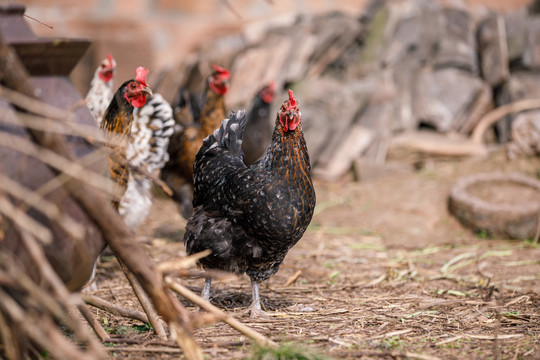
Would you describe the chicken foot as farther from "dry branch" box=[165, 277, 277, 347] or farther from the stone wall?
the stone wall

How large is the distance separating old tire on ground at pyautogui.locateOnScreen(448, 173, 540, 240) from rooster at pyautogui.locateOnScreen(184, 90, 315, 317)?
270 centimetres

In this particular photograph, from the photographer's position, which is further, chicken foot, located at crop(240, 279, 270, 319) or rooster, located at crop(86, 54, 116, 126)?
rooster, located at crop(86, 54, 116, 126)

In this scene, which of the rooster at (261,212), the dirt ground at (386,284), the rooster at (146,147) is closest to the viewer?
the dirt ground at (386,284)

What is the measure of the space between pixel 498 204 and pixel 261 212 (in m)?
3.20

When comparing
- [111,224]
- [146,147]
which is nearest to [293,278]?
[146,147]

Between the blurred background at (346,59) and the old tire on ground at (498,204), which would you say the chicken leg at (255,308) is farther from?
the blurred background at (346,59)

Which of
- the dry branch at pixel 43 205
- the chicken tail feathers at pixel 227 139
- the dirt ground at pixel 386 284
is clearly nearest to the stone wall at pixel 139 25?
the dirt ground at pixel 386 284

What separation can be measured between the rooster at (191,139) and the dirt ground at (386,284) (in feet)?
1.65

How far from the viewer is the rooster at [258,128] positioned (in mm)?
5465

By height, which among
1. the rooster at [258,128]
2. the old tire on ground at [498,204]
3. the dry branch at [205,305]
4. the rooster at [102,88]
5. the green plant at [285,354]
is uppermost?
the rooster at [102,88]

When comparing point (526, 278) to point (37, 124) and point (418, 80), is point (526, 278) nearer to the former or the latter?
point (37, 124)

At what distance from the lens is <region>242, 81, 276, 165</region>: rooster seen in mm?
5465

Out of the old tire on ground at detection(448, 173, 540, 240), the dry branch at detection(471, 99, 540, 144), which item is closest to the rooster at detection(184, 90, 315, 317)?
the old tire on ground at detection(448, 173, 540, 240)

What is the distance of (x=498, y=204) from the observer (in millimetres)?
5355
